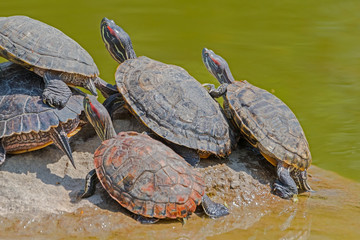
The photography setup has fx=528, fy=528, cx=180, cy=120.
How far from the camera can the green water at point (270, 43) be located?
24.7 feet

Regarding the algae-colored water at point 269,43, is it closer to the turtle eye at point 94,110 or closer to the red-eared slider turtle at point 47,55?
the red-eared slider turtle at point 47,55

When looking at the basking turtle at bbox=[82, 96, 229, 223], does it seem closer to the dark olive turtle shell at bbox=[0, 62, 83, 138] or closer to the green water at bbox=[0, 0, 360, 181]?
the dark olive turtle shell at bbox=[0, 62, 83, 138]

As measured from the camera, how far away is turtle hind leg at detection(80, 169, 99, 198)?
4.75 meters

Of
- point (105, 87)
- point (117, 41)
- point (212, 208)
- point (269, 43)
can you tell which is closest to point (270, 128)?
point (212, 208)

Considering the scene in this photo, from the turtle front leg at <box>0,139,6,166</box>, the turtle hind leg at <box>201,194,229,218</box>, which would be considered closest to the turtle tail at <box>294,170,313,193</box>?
the turtle hind leg at <box>201,194,229,218</box>

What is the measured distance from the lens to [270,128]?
5402mm

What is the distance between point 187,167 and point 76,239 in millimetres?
1163

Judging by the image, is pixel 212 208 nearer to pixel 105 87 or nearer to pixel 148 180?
pixel 148 180

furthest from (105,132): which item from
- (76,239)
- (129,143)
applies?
(76,239)

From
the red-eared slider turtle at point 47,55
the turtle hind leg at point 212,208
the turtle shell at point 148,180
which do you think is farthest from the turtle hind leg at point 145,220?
the red-eared slider turtle at point 47,55

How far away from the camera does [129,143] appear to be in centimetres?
482

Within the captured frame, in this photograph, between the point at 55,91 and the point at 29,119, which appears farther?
the point at 55,91

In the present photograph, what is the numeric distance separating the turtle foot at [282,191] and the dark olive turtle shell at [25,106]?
215 cm

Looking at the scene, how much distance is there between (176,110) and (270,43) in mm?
5331
